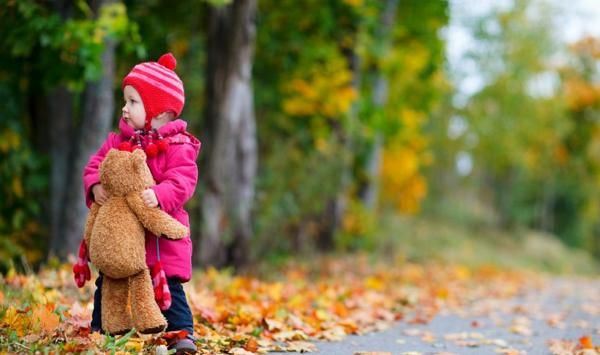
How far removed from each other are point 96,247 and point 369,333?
2.89 m

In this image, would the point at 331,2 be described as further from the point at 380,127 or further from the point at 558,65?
the point at 558,65

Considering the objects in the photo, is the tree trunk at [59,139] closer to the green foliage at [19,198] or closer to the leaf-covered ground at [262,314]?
the green foliage at [19,198]

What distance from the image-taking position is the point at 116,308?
4316 millimetres

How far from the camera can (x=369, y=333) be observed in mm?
6328

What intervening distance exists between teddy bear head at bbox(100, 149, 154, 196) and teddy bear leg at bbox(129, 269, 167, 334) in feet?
1.53

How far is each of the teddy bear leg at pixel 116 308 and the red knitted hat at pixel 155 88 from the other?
892 mm

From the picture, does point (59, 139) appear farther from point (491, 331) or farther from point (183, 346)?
point (183, 346)

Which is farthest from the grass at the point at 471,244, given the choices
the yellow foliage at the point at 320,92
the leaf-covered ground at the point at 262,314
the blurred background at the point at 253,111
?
the leaf-covered ground at the point at 262,314

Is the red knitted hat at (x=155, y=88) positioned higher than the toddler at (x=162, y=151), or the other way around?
the red knitted hat at (x=155, y=88)

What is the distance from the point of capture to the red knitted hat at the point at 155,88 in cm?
427

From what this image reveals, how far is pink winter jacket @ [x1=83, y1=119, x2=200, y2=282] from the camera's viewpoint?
4230 mm

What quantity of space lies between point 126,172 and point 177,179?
0.27m

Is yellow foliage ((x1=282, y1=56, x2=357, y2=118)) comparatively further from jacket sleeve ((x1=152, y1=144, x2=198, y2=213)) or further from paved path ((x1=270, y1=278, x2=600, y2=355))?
jacket sleeve ((x1=152, y1=144, x2=198, y2=213))

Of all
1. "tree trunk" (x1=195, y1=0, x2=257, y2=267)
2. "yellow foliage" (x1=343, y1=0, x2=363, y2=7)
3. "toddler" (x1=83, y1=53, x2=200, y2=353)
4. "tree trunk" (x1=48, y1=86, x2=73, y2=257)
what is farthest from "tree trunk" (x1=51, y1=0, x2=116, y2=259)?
"yellow foliage" (x1=343, y1=0, x2=363, y2=7)
